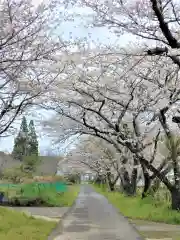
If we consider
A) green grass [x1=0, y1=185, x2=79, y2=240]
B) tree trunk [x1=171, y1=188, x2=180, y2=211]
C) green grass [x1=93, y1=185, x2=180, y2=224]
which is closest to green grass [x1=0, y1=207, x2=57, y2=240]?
green grass [x1=0, y1=185, x2=79, y2=240]

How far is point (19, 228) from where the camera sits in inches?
455

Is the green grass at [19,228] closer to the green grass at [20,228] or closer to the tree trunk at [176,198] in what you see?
the green grass at [20,228]

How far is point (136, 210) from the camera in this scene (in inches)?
742

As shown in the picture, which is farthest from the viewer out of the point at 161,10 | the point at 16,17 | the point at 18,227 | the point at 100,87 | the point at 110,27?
the point at 100,87

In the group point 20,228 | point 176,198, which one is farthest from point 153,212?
point 20,228

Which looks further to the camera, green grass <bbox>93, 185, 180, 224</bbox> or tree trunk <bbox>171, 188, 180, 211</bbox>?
tree trunk <bbox>171, 188, 180, 211</bbox>

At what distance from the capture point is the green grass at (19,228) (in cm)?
1011

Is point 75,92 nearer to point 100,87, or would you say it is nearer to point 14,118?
point 100,87

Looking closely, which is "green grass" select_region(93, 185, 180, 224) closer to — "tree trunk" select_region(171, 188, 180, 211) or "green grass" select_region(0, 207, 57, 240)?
"tree trunk" select_region(171, 188, 180, 211)

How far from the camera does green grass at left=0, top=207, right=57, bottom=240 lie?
10.1 meters

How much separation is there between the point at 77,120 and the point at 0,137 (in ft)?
22.8

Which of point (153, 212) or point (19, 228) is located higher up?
point (153, 212)

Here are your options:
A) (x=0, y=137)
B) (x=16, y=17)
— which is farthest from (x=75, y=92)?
(x=16, y=17)

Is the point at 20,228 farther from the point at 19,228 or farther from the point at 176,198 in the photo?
the point at 176,198
